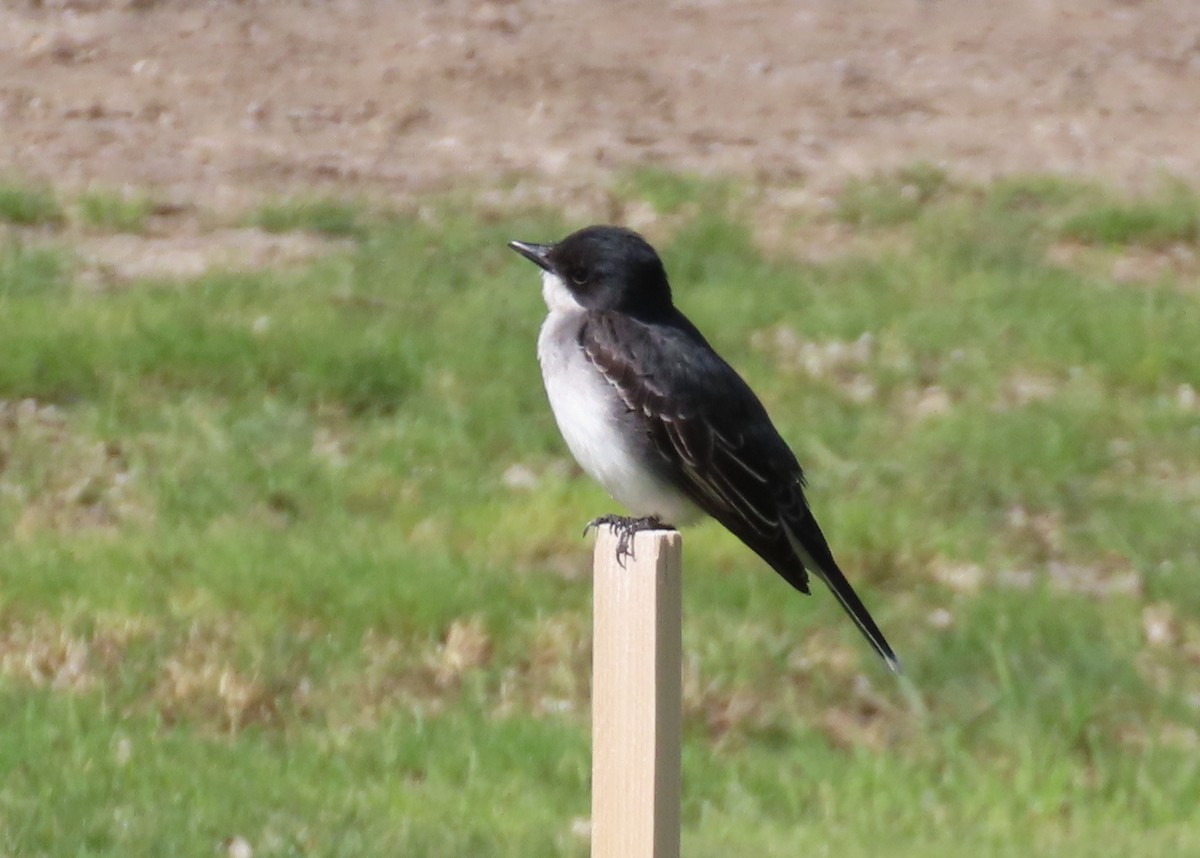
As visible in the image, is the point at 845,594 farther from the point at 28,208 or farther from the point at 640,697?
the point at 28,208

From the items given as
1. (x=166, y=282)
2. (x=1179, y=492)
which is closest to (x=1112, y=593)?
(x=1179, y=492)

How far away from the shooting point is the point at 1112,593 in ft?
27.5

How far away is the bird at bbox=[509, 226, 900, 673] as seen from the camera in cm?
570

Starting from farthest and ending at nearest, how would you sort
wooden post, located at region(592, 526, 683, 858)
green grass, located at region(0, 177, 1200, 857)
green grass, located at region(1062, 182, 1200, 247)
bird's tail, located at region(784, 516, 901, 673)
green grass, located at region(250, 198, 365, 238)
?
green grass, located at region(1062, 182, 1200, 247) → green grass, located at region(250, 198, 365, 238) → green grass, located at region(0, 177, 1200, 857) → bird's tail, located at region(784, 516, 901, 673) → wooden post, located at region(592, 526, 683, 858)

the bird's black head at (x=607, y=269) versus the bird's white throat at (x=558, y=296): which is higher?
the bird's black head at (x=607, y=269)

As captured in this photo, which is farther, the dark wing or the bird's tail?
the dark wing

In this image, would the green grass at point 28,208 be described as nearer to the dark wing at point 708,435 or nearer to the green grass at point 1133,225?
the green grass at point 1133,225

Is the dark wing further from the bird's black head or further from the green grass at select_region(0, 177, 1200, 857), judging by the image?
the green grass at select_region(0, 177, 1200, 857)

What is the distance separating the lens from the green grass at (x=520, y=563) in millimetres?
6562

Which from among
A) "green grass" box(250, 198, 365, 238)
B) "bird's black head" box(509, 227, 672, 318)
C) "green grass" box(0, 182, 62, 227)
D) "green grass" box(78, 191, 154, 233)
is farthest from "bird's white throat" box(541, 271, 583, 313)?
"green grass" box(0, 182, 62, 227)

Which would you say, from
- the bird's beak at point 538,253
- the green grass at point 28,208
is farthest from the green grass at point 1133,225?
the bird's beak at point 538,253

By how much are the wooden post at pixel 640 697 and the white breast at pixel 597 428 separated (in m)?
1.73

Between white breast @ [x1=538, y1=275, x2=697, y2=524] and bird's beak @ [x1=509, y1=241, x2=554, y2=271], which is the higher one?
bird's beak @ [x1=509, y1=241, x2=554, y2=271]

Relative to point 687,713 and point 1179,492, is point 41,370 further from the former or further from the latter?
point 1179,492
